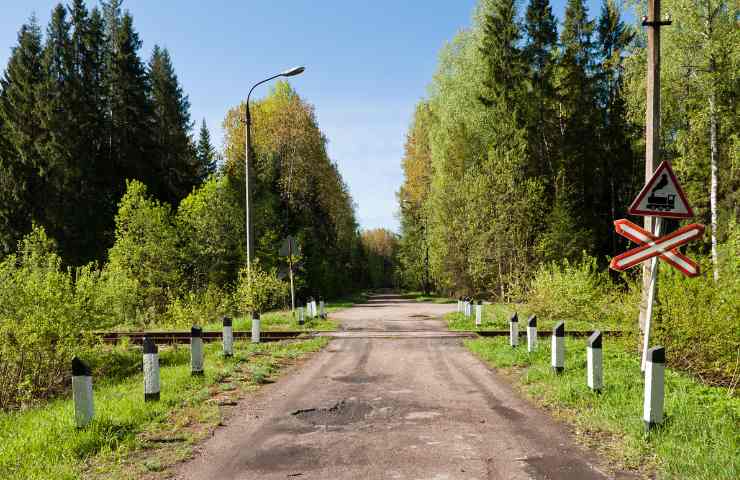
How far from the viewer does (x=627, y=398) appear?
6.53 meters

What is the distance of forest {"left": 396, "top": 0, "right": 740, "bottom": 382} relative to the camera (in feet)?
67.1

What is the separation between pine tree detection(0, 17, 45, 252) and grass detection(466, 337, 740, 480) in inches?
1430

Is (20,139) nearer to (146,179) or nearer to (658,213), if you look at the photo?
(146,179)

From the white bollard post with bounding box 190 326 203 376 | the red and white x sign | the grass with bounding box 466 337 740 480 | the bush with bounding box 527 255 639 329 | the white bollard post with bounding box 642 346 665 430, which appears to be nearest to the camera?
the grass with bounding box 466 337 740 480

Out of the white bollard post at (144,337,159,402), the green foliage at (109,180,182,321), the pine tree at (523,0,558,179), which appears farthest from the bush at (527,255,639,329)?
the green foliage at (109,180,182,321)

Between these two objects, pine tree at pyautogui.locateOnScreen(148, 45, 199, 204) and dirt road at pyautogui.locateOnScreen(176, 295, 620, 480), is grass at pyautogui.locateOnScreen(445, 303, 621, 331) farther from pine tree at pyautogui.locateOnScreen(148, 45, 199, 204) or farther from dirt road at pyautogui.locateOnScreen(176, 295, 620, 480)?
pine tree at pyautogui.locateOnScreen(148, 45, 199, 204)

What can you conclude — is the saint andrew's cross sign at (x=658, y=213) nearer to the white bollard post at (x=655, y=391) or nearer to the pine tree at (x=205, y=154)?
the white bollard post at (x=655, y=391)

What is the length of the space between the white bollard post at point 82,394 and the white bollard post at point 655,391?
21.6 ft

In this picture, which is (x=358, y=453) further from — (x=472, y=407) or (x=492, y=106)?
(x=492, y=106)

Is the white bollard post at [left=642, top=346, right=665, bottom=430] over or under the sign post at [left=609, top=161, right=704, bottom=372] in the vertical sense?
under

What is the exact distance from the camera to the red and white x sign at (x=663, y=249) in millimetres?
6637

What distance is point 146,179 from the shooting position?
4025cm

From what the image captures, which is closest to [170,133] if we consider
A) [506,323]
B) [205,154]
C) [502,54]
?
[205,154]

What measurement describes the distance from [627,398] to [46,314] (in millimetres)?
10984
